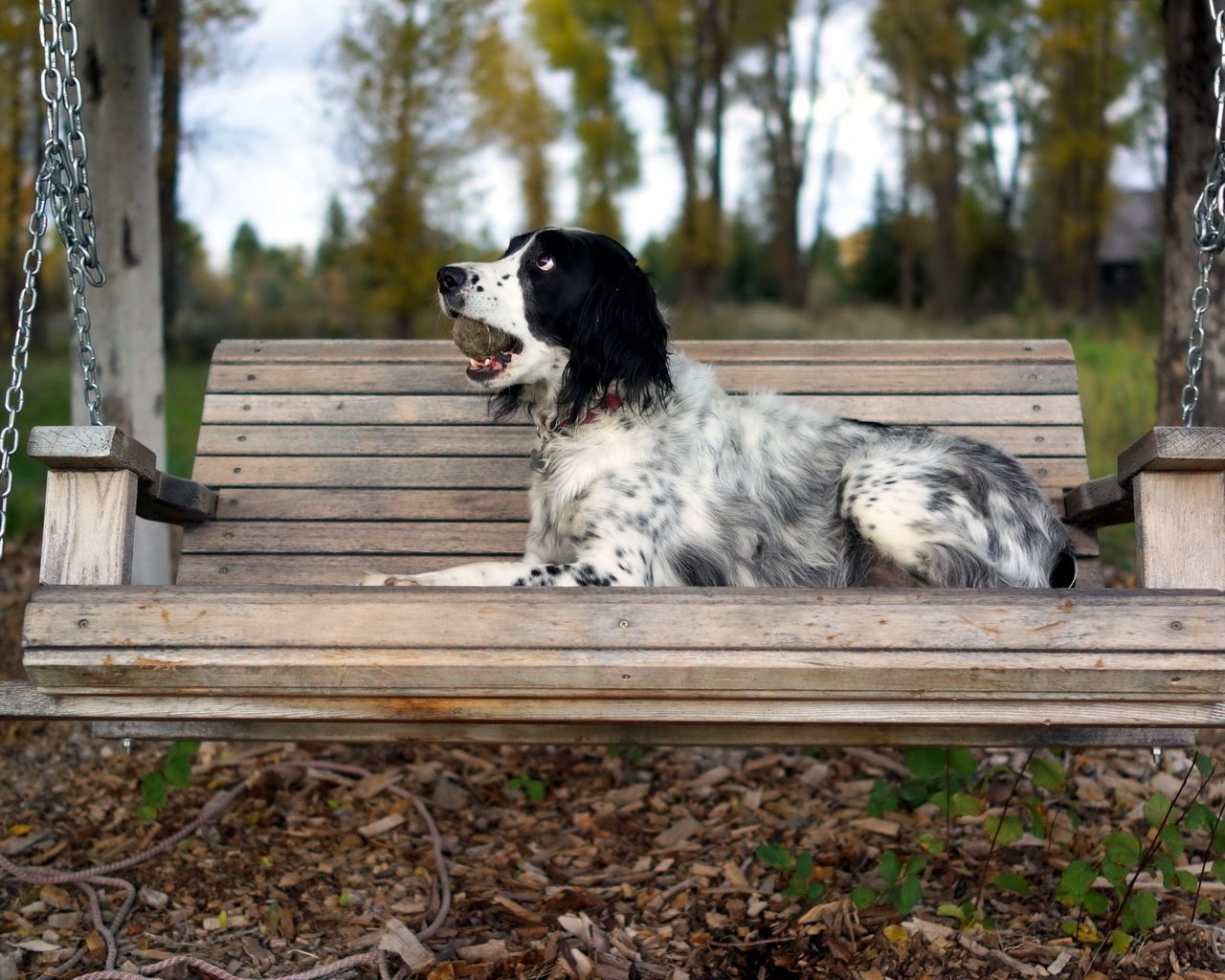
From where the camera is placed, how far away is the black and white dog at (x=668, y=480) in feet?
9.14

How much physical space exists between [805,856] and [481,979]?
34.3 inches

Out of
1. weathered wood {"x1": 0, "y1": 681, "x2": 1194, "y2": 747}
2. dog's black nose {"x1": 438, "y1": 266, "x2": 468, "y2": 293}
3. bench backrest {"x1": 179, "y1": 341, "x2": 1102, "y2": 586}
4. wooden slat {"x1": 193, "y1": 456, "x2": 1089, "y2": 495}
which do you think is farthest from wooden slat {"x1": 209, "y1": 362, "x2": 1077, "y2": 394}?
weathered wood {"x1": 0, "y1": 681, "x2": 1194, "y2": 747}

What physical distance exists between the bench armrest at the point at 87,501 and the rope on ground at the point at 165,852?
90 centimetres

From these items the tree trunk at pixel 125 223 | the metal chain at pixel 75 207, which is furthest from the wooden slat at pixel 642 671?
the tree trunk at pixel 125 223

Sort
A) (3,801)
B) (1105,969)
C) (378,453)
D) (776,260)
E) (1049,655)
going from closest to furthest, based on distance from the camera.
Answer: (1049,655)
(1105,969)
(378,453)
(3,801)
(776,260)

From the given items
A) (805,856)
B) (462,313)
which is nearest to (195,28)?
(462,313)

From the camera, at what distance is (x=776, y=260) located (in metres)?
27.3

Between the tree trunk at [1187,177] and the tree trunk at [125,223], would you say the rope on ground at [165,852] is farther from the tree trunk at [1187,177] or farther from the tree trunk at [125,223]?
the tree trunk at [1187,177]

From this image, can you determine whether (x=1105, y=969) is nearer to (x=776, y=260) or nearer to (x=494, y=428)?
(x=494, y=428)

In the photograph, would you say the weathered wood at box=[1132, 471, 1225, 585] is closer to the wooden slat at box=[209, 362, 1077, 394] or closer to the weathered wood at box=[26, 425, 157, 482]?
the wooden slat at box=[209, 362, 1077, 394]

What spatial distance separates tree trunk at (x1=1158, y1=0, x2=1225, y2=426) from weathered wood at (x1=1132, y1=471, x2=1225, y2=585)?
1943 mm

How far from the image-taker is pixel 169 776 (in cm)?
323

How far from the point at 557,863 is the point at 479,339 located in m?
1.61

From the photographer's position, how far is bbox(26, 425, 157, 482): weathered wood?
2.37 metres
